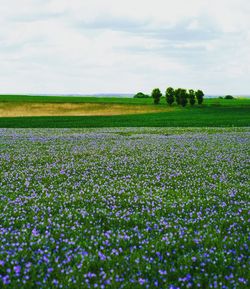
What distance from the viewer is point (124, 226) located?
7609mm

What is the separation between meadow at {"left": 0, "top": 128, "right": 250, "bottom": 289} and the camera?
5492 mm

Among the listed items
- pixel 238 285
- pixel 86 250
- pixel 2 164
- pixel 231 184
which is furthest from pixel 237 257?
pixel 2 164

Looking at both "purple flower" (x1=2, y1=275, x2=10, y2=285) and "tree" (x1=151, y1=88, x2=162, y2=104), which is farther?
"tree" (x1=151, y1=88, x2=162, y2=104)

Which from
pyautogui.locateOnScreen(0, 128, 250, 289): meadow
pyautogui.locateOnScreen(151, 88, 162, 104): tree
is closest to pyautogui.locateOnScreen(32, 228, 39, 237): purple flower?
pyautogui.locateOnScreen(0, 128, 250, 289): meadow

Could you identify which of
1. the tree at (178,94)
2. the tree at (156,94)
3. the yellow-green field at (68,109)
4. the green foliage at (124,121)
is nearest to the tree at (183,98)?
the tree at (178,94)

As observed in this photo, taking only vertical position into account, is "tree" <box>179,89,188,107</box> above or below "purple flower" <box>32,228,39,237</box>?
above

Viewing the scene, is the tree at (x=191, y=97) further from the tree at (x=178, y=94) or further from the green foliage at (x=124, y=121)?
the green foliage at (x=124, y=121)

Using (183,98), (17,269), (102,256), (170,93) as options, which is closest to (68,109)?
(170,93)

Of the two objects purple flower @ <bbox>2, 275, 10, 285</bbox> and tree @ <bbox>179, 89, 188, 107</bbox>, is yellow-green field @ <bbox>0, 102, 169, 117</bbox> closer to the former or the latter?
tree @ <bbox>179, 89, 188, 107</bbox>

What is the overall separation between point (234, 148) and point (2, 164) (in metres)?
12.6

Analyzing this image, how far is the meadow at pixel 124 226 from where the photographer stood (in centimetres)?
549

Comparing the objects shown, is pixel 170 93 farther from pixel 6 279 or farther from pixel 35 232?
pixel 6 279

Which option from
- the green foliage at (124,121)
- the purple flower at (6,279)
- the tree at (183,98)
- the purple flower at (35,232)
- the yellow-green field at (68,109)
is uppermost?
the tree at (183,98)

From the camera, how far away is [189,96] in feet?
334
